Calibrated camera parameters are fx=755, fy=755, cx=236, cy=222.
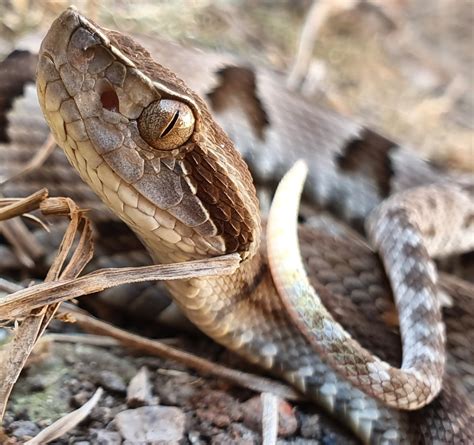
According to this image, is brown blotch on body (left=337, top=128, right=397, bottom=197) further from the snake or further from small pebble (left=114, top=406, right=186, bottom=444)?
small pebble (left=114, top=406, right=186, bottom=444)

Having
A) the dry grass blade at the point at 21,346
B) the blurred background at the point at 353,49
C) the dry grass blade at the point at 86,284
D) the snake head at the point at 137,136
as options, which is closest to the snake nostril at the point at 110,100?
the snake head at the point at 137,136

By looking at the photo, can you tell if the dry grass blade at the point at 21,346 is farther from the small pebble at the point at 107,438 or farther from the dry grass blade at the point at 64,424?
the small pebble at the point at 107,438

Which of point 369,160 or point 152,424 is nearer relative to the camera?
point 152,424

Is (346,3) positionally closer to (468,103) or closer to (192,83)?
(468,103)

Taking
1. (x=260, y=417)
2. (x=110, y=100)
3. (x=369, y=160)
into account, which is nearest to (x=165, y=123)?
(x=110, y=100)

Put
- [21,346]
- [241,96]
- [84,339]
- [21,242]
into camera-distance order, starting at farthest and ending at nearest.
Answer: [241,96] < [21,242] < [84,339] < [21,346]

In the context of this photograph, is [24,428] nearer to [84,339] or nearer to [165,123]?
[84,339]

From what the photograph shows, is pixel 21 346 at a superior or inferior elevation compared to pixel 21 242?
superior

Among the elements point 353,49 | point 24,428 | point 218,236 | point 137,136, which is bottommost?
point 24,428
